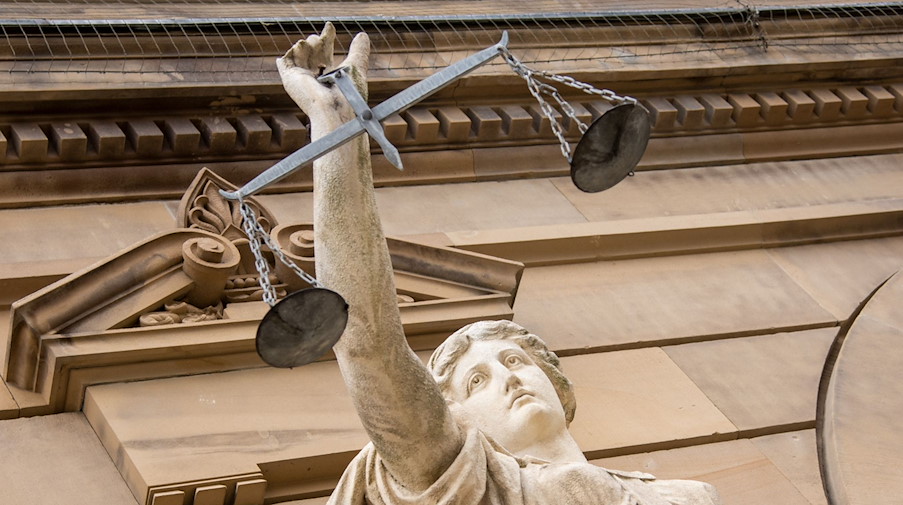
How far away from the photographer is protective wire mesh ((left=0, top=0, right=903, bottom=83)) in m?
10.3

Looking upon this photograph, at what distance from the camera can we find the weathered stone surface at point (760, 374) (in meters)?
9.57

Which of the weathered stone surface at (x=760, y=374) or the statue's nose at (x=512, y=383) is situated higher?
the statue's nose at (x=512, y=383)

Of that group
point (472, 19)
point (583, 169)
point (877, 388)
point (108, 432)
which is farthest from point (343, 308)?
point (472, 19)

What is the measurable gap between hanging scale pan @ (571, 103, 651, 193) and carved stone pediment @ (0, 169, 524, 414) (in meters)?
2.70

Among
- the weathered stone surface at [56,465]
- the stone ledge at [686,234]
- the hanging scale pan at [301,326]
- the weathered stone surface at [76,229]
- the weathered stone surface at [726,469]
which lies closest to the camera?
the hanging scale pan at [301,326]

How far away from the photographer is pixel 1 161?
978cm

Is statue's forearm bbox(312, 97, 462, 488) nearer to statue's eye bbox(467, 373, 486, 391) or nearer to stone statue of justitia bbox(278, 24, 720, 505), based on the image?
stone statue of justitia bbox(278, 24, 720, 505)

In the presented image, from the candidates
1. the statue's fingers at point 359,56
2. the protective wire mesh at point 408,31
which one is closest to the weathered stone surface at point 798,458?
the protective wire mesh at point 408,31

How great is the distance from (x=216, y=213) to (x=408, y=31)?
222 cm

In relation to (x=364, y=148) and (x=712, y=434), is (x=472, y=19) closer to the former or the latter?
(x=712, y=434)

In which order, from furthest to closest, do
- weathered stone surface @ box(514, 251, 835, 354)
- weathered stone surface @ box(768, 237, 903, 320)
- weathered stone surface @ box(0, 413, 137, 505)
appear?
1. weathered stone surface @ box(768, 237, 903, 320)
2. weathered stone surface @ box(514, 251, 835, 354)
3. weathered stone surface @ box(0, 413, 137, 505)

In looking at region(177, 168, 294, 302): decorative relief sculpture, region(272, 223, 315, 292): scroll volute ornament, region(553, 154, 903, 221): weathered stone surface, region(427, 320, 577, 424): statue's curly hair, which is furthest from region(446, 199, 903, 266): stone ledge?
region(427, 320, 577, 424): statue's curly hair

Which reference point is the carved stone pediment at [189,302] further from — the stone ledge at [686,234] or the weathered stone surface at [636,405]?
the stone ledge at [686,234]

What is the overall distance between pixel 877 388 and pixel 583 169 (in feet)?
12.5
